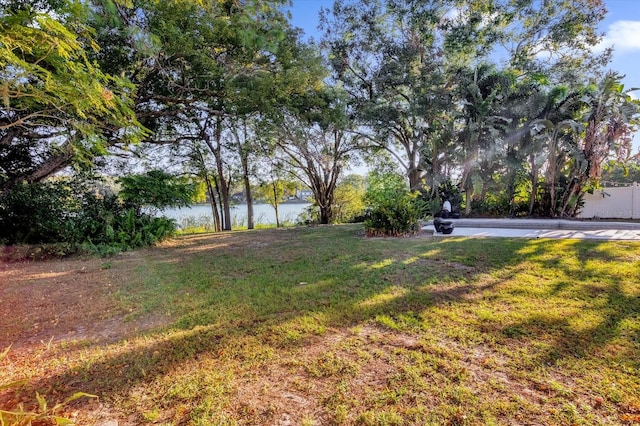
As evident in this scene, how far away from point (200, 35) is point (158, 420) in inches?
282

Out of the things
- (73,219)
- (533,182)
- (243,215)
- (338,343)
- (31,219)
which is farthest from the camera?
(243,215)

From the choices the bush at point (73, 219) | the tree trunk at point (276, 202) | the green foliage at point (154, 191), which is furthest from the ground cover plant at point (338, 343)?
the tree trunk at point (276, 202)

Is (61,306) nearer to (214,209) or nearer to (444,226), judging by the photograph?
(444,226)

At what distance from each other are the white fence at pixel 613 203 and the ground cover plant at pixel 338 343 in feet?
17.6

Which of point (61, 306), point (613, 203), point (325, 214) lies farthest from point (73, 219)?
point (613, 203)

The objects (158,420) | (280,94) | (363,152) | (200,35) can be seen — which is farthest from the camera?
(363,152)

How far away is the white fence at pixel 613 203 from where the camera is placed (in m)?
8.48

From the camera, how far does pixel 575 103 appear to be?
8.12 metres

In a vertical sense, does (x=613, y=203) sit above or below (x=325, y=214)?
below

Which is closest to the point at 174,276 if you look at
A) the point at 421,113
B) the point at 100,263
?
the point at 100,263

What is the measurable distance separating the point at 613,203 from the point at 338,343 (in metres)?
10.3

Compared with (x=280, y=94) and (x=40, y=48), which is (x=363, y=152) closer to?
(x=280, y=94)

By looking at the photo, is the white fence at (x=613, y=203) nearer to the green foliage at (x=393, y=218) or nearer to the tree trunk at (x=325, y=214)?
the green foliage at (x=393, y=218)

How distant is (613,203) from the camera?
28.4 ft
